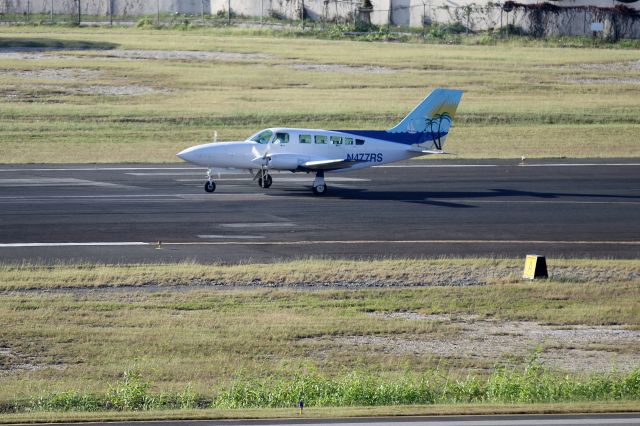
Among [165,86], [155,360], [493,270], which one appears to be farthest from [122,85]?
[155,360]

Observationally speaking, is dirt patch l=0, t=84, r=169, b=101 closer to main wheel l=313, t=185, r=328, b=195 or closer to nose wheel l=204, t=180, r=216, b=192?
nose wheel l=204, t=180, r=216, b=192

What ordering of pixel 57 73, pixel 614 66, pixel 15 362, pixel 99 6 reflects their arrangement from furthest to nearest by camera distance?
pixel 99 6, pixel 614 66, pixel 57 73, pixel 15 362

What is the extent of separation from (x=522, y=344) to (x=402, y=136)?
1716 cm

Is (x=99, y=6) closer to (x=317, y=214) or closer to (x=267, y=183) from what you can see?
(x=267, y=183)

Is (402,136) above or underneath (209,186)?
above

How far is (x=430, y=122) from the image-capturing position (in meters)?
34.7

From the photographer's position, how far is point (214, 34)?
87562 millimetres

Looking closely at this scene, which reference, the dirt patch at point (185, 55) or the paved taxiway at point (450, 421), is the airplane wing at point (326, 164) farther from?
the dirt patch at point (185, 55)

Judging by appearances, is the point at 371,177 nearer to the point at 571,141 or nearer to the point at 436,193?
Answer: the point at 436,193

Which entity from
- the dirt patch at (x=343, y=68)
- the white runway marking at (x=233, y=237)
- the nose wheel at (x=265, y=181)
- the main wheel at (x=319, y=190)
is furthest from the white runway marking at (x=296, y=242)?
the dirt patch at (x=343, y=68)

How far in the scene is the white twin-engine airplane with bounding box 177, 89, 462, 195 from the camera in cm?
3306

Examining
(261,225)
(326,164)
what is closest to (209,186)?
(326,164)

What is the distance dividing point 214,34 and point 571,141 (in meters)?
46.6

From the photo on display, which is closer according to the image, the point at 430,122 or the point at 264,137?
the point at 264,137
